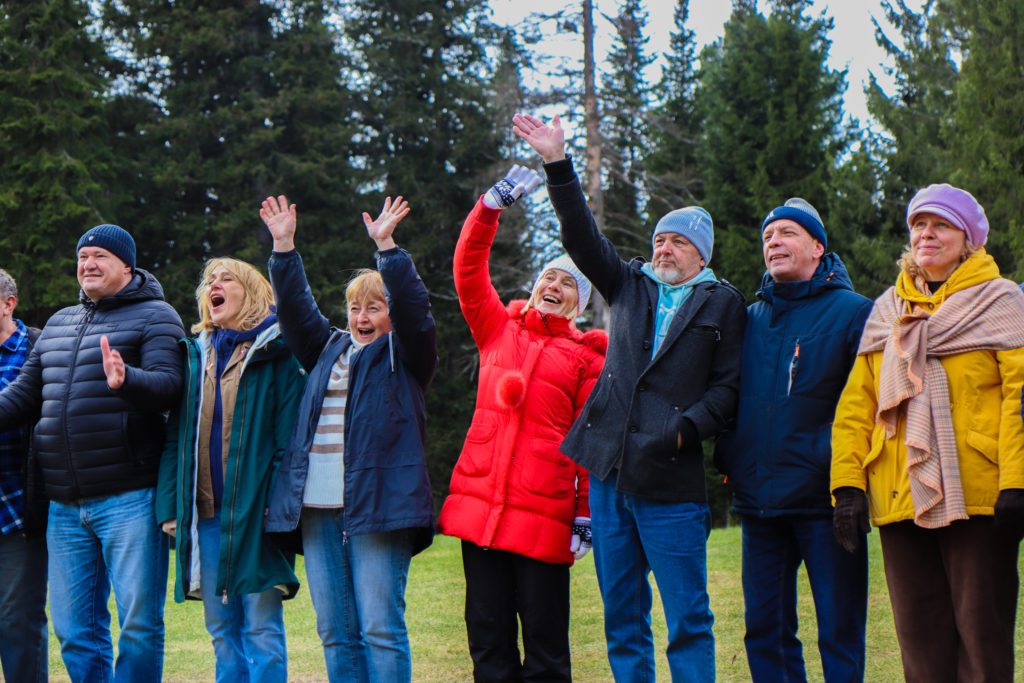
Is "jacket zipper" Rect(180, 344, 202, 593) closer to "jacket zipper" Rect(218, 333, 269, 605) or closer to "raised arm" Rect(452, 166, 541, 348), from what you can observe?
"jacket zipper" Rect(218, 333, 269, 605)

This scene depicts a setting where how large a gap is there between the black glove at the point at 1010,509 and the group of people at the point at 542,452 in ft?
0.04

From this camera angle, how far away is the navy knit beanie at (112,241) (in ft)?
15.8

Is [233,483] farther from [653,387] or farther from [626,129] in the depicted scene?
[626,129]

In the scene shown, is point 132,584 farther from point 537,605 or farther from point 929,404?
point 929,404

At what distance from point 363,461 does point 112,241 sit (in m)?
1.60

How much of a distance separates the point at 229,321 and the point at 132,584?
3.97 ft

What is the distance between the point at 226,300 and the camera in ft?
15.9

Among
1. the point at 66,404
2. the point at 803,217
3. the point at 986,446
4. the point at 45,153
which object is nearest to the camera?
the point at 986,446

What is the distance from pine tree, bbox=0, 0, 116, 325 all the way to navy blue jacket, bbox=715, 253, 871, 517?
17853 millimetres

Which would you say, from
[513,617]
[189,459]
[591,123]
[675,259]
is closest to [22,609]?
[189,459]

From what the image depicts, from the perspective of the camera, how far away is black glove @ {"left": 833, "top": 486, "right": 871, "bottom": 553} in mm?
3775

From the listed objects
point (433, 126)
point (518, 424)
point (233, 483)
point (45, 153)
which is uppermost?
point (433, 126)

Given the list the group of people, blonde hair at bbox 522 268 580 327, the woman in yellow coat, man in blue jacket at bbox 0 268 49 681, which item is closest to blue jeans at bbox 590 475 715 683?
the group of people

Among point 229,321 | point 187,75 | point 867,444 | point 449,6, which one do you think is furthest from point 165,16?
point 867,444
